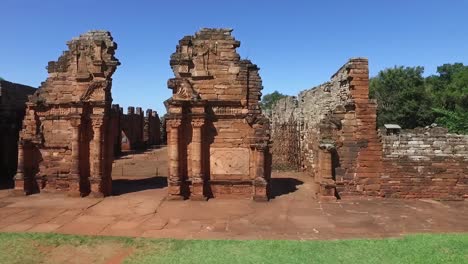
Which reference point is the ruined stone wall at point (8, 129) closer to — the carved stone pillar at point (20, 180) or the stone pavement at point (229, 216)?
the carved stone pillar at point (20, 180)

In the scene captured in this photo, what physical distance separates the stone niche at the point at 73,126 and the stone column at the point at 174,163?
2.22 metres

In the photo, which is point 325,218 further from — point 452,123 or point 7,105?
point 452,123

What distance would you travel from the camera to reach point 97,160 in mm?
11523

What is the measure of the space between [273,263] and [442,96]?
37.2 metres

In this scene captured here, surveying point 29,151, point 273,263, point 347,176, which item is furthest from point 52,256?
point 347,176

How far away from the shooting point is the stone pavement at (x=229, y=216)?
7930 millimetres

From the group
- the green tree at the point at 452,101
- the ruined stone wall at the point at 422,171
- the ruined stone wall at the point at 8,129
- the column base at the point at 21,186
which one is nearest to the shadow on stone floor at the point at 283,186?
the ruined stone wall at the point at 422,171

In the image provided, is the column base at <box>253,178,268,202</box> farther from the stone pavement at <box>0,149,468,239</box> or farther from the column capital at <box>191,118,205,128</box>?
the column capital at <box>191,118,205,128</box>

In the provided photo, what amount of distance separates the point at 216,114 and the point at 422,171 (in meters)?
6.36

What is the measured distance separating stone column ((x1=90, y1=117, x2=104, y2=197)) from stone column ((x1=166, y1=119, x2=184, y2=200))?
2235 mm

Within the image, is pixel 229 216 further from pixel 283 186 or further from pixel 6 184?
pixel 6 184

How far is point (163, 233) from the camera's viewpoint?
7.88 m

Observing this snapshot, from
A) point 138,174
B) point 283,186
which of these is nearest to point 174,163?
point 283,186

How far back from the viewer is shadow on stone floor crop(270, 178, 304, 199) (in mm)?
12008
